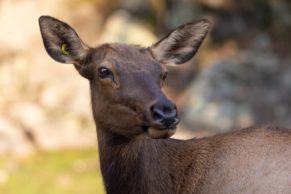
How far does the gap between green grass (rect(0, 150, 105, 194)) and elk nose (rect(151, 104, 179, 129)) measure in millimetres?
8178

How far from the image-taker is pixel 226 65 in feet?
59.2

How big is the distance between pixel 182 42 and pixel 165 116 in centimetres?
170

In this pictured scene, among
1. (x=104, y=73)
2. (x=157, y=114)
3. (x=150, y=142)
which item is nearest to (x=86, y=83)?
(x=150, y=142)

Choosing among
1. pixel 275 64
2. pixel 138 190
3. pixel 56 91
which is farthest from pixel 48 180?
pixel 138 190

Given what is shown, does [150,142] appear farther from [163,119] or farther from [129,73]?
[163,119]

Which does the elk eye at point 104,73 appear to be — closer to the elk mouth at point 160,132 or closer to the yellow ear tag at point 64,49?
the yellow ear tag at point 64,49

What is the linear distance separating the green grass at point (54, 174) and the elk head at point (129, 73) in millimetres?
7031

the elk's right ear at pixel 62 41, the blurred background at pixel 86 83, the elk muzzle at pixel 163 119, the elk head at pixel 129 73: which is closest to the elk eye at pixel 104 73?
the elk head at pixel 129 73

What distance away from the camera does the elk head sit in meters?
6.96

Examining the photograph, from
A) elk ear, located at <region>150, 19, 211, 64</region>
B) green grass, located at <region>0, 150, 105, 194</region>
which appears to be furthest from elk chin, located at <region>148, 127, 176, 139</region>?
green grass, located at <region>0, 150, 105, 194</region>

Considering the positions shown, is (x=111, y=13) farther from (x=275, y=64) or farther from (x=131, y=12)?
(x=275, y=64)

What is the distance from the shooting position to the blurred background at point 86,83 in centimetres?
1683

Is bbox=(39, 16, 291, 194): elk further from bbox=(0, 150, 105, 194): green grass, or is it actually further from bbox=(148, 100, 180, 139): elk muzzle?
bbox=(0, 150, 105, 194): green grass

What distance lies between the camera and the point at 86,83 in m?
18.9
